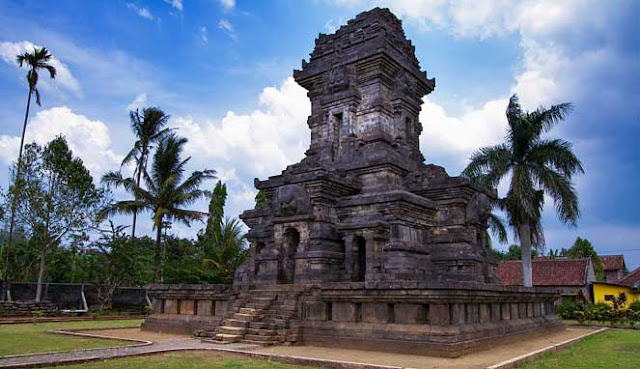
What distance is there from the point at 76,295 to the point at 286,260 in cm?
1729

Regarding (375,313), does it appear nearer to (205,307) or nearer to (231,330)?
(231,330)

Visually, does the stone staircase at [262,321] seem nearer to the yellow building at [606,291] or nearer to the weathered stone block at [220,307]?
the weathered stone block at [220,307]

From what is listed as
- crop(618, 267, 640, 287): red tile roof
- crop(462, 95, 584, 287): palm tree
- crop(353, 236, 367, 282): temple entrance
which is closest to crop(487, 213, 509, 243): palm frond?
crop(462, 95, 584, 287): palm tree

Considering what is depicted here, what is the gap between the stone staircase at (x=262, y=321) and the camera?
1234 cm

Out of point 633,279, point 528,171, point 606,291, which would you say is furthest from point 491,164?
point 633,279

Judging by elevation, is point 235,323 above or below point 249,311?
below

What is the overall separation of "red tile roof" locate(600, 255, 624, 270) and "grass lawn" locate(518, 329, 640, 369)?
4020cm

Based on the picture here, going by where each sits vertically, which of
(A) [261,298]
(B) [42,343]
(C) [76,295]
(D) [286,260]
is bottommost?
(B) [42,343]

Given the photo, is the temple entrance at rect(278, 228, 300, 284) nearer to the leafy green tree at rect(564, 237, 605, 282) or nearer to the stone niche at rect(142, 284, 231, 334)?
the stone niche at rect(142, 284, 231, 334)

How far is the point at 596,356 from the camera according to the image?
11320 mm

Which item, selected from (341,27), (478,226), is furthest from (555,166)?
(341,27)

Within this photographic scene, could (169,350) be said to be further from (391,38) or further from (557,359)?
(391,38)

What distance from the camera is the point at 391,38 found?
63.8 feet

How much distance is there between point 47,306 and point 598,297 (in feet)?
108
